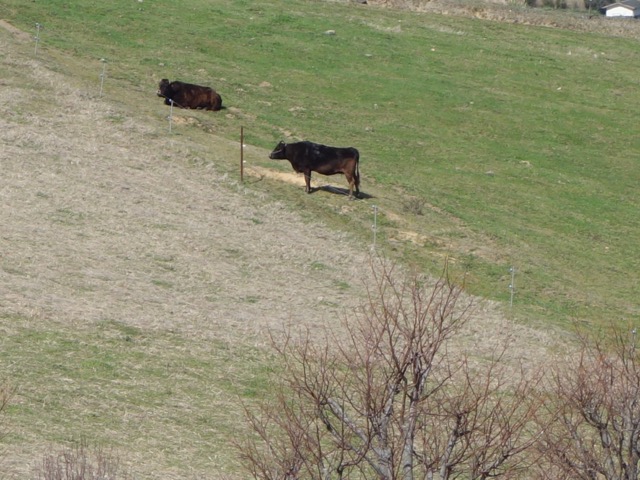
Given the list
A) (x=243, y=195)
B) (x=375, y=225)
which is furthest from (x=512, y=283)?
(x=243, y=195)

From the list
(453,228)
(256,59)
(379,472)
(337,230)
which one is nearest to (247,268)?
(337,230)

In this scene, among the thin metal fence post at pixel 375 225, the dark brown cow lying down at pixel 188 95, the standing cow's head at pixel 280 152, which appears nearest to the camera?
the thin metal fence post at pixel 375 225

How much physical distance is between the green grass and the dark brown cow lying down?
0.60 metres

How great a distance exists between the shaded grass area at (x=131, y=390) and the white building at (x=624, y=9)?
79.5 meters

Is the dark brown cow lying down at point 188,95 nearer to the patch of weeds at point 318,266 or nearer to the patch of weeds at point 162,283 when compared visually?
the patch of weeds at point 318,266

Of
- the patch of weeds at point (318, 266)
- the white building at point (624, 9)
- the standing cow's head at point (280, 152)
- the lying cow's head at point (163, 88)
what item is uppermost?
the white building at point (624, 9)

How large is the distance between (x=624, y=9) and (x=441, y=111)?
57113mm

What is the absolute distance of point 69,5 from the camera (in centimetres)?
4822

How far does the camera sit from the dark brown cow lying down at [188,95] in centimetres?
3847

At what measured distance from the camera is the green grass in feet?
102

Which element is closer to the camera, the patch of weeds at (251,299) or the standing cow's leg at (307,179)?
the patch of weeds at (251,299)

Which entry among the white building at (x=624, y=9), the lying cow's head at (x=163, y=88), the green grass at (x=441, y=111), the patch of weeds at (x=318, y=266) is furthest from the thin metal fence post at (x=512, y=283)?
the white building at (x=624, y=9)

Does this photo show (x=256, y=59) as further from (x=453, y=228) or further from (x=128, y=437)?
(x=128, y=437)

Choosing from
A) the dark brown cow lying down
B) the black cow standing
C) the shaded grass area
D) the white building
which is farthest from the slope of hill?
the white building
